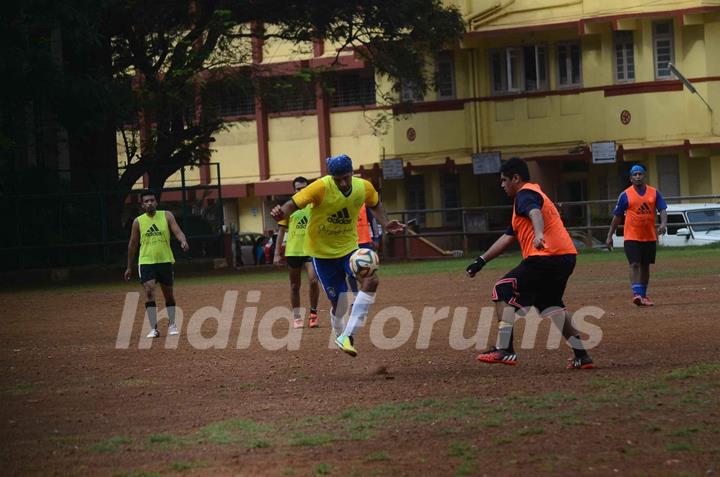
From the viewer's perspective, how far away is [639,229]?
742 inches

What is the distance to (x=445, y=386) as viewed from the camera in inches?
443

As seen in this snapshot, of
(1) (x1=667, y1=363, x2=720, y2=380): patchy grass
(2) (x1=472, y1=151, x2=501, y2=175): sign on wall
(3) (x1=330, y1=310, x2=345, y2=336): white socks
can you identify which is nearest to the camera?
(1) (x1=667, y1=363, x2=720, y2=380): patchy grass

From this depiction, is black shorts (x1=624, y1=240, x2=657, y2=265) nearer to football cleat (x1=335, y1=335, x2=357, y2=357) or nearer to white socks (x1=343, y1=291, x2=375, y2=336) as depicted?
white socks (x1=343, y1=291, x2=375, y2=336)

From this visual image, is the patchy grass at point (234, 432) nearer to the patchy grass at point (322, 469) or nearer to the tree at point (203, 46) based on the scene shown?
the patchy grass at point (322, 469)

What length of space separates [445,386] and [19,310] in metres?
15.4

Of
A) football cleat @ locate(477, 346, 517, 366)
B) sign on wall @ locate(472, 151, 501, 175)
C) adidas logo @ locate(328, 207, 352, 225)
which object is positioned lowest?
football cleat @ locate(477, 346, 517, 366)

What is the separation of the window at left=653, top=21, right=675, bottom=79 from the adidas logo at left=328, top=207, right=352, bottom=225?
1283 inches

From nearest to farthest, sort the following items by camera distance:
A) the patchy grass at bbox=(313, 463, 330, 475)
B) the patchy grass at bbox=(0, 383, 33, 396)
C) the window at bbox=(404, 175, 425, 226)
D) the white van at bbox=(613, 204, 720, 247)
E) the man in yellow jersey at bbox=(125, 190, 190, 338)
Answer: the patchy grass at bbox=(313, 463, 330, 475) < the patchy grass at bbox=(0, 383, 33, 396) < the man in yellow jersey at bbox=(125, 190, 190, 338) < the white van at bbox=(613, 204, 720, 247) < the window at bbox=(404, 175, 425, 226)

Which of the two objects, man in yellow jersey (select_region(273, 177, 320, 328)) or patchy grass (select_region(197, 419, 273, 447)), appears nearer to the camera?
patchy grass (select_region(197, 419, 273, 447))

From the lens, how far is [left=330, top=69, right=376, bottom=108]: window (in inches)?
2117

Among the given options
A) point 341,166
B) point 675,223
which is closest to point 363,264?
point 341,166

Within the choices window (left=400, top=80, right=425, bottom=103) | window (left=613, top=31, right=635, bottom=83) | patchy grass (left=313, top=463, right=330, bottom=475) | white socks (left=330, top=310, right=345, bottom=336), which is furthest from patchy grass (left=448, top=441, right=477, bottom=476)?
window (left=613, top=31, right=635, bottom=83)

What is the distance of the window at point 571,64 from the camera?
4619 centimetres

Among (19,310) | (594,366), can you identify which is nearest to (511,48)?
(19,310)
